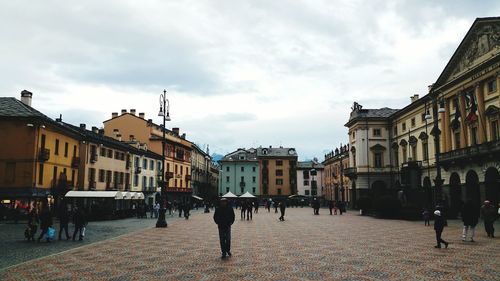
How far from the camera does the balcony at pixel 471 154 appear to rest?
3591 cm

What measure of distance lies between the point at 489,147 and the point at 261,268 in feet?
107

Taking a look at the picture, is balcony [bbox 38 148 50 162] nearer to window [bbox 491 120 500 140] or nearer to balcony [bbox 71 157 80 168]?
balcony [bbox 71 157 80 168]

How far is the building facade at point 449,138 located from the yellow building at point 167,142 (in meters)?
31.1

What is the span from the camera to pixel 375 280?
9.59 meters

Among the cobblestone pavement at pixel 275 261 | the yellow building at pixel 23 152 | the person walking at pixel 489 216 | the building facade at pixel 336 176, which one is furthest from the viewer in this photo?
the building facade at pixel 336 176

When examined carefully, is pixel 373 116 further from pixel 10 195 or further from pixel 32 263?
pixel 32 263

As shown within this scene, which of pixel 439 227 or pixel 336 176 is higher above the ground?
pixel 336 176

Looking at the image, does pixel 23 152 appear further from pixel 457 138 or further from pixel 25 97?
pixel 457 138

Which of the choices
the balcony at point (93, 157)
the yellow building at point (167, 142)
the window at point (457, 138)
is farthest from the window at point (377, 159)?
the balcony at point (93, 157)

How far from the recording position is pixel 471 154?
3888cm

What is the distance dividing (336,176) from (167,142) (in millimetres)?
37264

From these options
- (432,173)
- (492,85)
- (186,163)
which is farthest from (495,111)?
(186,163)

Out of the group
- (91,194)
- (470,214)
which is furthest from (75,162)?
(470,214)

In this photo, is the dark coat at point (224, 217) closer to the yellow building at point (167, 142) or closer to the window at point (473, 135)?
the window at point (473, 135)
